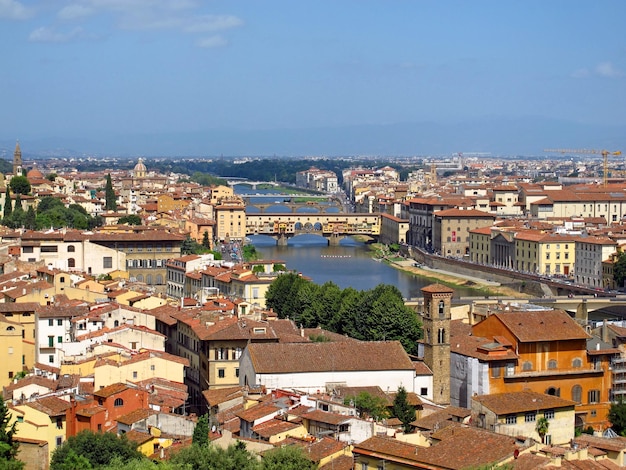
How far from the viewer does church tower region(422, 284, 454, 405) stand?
664 inches

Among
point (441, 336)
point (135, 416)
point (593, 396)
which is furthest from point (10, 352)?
point (593, 396)

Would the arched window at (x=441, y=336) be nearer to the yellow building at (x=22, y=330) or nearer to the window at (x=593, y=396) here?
the window at (x=593, y=396)

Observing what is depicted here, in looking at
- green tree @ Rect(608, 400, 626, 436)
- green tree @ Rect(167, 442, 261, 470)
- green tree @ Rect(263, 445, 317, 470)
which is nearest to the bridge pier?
green tree @ Rect(608, 400, 626, 436)

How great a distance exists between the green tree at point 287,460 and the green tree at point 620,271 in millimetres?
25163

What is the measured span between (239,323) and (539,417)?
5.18 meters

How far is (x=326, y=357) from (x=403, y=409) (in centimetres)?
166

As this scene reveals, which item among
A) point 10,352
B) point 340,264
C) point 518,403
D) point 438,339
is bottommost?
point 340,264

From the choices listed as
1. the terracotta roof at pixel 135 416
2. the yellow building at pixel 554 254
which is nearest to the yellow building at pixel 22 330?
the terracotta roof at pixel 135 416

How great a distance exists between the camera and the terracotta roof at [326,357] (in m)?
15.7

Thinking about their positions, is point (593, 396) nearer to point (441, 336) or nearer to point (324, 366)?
point (441, 336)

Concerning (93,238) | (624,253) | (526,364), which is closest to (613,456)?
(526,364)

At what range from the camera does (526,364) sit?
17516mm

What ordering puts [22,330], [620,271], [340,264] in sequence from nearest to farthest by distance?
[22,330] → [620,271] → [340,264]

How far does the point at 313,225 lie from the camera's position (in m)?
60.9
